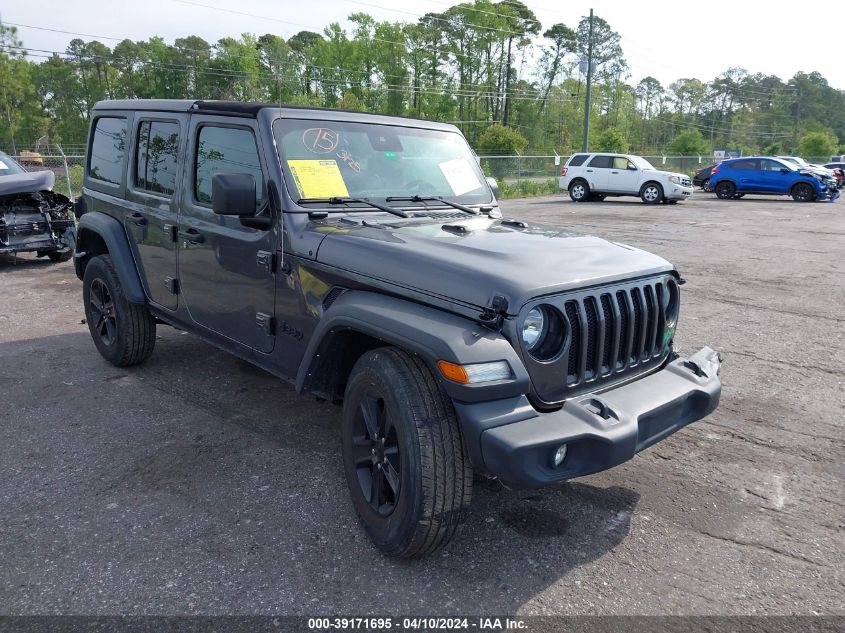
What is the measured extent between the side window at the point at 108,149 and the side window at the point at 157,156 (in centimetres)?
32

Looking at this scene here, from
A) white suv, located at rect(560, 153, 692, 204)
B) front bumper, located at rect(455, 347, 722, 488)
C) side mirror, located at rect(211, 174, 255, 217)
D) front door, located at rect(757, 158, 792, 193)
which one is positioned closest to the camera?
front bumper, located at rect(455, 347, 722, 488)

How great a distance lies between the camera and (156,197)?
462 cm

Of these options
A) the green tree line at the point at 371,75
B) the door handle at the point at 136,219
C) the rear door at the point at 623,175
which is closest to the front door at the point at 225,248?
the door handle at the point at 136,219

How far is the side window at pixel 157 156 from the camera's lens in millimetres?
4465

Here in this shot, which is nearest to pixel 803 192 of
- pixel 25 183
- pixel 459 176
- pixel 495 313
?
pixel 459 176

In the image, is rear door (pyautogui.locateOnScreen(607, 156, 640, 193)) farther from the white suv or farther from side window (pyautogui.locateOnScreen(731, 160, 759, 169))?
side window (pyautogui.locateOnScreen(731, 160, 759, 169))

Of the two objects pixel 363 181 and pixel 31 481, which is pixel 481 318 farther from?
pixel 31 481

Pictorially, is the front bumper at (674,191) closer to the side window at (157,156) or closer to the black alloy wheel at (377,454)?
the side window at (157,156)

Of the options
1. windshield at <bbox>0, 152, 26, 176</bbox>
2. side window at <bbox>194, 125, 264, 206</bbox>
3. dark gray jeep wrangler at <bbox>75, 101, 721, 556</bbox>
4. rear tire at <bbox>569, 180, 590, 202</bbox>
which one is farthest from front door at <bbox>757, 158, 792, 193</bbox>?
side window at <bbox>194, 125, 264, 206</bbox>

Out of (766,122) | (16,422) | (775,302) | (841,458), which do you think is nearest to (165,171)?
(16,422)

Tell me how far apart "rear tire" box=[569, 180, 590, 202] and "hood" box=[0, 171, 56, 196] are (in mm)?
18617

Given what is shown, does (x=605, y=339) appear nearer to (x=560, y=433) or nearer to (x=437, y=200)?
(x=560, y=433)

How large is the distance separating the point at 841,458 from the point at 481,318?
9.16 ft

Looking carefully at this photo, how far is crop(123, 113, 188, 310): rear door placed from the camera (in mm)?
4438
